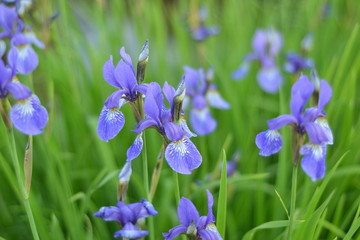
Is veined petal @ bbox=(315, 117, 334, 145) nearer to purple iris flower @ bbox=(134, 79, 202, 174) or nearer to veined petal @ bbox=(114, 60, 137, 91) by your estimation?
purple iris flower @ bbox=(134, 79, 202, 174)

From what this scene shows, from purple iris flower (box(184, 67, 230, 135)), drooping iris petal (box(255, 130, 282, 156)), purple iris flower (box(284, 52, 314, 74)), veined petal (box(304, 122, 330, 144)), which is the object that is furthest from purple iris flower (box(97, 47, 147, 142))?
purple iris flower (box(284, 52, 314, 74))

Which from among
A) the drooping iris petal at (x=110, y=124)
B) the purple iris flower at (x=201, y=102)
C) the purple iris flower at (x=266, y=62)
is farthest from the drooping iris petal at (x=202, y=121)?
the drooping iris petal at (x=110, y=124)

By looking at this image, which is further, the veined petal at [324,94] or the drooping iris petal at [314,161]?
the veined petal at [324,94]

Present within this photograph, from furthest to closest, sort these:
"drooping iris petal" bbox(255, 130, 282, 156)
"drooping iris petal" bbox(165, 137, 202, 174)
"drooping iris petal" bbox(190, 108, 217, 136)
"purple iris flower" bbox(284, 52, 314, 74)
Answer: "purple iris flower" bbox(284, 52, 314, 74) → "drooping iris petal" bbox(190, 108, 217, 136) → "drooping iris petal" bbox(255, 130, 282, 156) → "drooping iris petal" bbox(165, 137, 202, 174)

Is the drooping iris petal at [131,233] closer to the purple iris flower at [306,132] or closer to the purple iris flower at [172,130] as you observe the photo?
the purple iris flower at [172,130]

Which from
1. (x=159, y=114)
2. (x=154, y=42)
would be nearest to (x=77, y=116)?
(x=154, y=42)

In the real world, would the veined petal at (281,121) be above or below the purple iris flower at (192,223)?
above

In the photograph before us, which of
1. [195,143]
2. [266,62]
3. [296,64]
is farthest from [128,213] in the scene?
[266,62]
